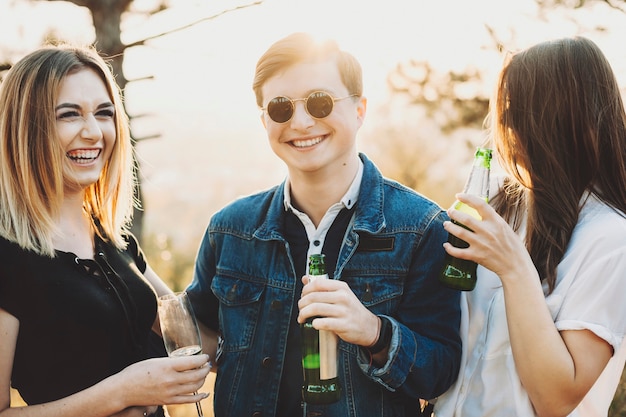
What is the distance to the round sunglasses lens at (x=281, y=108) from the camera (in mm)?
2922

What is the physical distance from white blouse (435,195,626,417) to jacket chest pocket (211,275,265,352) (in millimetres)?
954

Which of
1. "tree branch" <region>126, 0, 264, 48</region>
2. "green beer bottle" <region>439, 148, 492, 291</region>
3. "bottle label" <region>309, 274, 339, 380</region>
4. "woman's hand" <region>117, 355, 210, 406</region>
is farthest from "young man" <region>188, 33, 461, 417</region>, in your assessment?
"tree branch" <region>126, 0, 264, 48</region>

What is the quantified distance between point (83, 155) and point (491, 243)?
76.6 inches

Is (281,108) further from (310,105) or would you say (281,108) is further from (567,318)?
(567,318)

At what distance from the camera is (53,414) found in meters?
2.67

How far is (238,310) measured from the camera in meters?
3.11

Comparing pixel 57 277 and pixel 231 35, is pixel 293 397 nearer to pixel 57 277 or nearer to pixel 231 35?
pixel 57 277

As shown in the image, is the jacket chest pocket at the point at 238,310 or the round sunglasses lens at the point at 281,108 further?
the jacket chest pocket at the point at 238,310

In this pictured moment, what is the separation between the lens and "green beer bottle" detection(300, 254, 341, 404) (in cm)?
246

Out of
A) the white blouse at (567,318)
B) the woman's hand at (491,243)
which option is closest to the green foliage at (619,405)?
the white blouse at (567,318)

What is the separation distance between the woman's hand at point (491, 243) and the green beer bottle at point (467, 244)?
24 cm

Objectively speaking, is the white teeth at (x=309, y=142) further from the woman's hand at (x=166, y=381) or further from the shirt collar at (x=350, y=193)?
the woman's hand at (x=166, y=381)

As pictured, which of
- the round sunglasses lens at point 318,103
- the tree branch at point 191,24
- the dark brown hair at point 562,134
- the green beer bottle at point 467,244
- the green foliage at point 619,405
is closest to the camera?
the dark brown hair at point 562,134

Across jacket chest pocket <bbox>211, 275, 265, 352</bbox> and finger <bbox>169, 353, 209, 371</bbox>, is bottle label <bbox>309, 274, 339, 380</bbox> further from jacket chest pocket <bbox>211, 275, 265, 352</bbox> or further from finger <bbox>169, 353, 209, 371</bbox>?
jacket chest pocket <bbox>211, 275, 265, 352</bbox>
